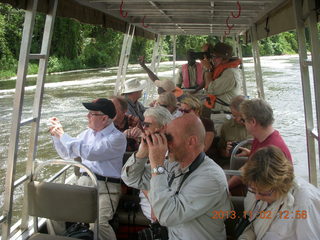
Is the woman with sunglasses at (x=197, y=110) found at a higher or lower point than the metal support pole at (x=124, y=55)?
lower

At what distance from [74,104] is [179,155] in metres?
14.2

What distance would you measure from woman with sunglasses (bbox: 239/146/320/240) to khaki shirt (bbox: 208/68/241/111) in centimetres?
300

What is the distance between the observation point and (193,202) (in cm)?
163

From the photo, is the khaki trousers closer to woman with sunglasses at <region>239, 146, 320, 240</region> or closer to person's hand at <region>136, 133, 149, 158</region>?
person's hand at <region>136, 133, 149, 158</region>

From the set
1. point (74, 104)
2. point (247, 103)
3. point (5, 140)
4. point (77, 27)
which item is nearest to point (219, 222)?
point (247, 103)

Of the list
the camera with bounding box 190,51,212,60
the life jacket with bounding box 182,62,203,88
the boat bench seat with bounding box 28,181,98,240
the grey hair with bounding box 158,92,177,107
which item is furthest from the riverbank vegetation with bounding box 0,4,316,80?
the boat bench seat with bounding box 28,181,98,240

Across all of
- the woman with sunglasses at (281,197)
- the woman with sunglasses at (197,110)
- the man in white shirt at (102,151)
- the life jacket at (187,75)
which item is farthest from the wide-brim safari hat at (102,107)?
the life jacket at (187,75)

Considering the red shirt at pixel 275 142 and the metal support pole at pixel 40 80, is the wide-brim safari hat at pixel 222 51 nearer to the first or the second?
the red shirt at pixel 275 142

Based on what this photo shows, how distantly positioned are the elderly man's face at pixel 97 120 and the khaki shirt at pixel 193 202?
108 centimetres

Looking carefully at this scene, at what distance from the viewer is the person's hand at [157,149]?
1.69 m

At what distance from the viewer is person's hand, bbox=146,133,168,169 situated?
1.69 m

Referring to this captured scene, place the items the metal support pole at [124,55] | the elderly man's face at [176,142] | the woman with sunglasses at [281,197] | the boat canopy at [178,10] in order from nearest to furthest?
the woman with sunglasses at [281,197] → the elderly man's face at [176,142] → the boat canopy at [178,10] → the metal support pole at [124,55]

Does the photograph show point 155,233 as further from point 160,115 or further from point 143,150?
point 160,115

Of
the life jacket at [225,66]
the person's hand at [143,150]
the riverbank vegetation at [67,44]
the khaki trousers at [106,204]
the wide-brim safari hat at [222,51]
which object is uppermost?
the riverbank vegetation at [67,44]
